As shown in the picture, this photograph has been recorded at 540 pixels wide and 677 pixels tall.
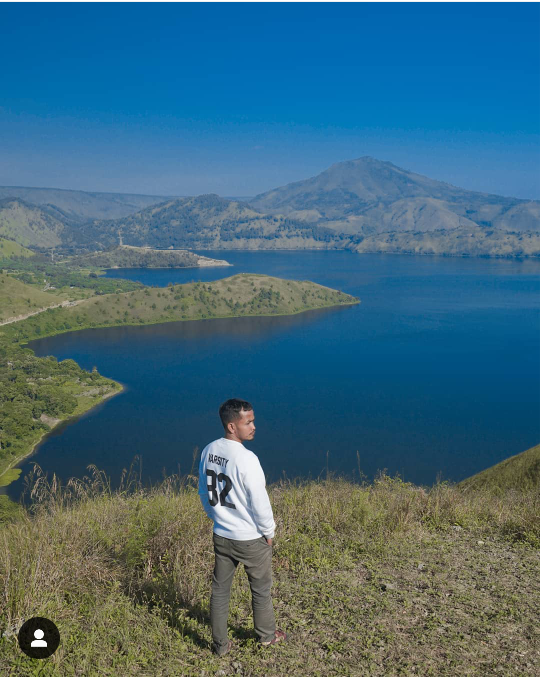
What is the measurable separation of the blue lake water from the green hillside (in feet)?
40.9

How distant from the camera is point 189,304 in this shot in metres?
124

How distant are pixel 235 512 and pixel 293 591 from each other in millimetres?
1728

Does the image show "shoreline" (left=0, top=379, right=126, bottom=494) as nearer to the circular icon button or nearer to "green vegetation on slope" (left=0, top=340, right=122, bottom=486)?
"green vegetation on slope" (left=0, top=340, right=122, bottom=486)

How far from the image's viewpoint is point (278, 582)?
5.45m

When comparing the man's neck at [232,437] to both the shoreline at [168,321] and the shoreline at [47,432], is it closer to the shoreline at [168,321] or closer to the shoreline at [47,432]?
the shoreline at [47,432]

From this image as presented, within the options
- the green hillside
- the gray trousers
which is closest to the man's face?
the gray trousers

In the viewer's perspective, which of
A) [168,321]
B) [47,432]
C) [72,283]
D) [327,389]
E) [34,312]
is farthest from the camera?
[72,283]

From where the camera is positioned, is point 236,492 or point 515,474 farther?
point 515,474

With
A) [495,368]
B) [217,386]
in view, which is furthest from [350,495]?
[495,368]

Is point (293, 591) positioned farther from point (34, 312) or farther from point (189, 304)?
point (189, 304)

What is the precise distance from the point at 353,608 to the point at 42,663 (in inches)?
108

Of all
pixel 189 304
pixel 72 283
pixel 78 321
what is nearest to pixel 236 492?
pixel 78 321

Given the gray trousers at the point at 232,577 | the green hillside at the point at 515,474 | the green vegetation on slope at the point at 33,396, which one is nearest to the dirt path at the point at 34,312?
the green vegetation on slope at the point at 33,396

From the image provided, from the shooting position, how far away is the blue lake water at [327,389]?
46.1m
